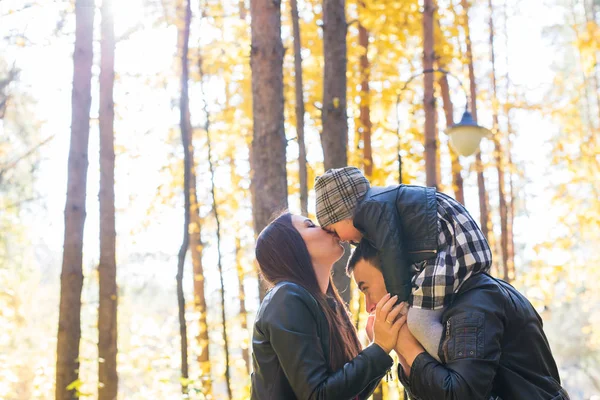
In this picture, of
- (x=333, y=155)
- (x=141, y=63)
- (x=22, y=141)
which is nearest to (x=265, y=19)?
(x=333, y=155)

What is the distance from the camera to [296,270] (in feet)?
8.61

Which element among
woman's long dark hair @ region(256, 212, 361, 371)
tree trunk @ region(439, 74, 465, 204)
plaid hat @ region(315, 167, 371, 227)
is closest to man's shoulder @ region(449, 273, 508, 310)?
woman's long dark hair @ region(256, 212, 361, 371)

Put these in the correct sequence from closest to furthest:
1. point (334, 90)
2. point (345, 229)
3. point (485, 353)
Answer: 1. point (485, 353)
2. point (345, 229)
3. point (334, 90)

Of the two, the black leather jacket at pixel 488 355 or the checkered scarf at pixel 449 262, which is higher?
the checkered scarf at pixel 449 262

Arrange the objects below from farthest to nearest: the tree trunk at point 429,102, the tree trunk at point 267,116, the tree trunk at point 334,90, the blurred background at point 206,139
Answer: the tree trunk at point 429,102 → the blurred background at point 206,139 → the tree trunk at point 334,90 → the tree trunk at point 267,116

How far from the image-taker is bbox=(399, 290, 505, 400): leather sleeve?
7.37ft

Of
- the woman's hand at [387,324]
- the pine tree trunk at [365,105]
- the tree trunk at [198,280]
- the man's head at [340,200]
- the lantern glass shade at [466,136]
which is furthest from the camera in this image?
the tree trunk at [198,280]

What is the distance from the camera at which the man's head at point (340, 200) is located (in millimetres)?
2814

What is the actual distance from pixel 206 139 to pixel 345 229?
10287mm

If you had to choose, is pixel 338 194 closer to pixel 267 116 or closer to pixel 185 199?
pixel 267 116

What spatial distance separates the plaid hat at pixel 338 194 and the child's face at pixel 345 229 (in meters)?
0.02

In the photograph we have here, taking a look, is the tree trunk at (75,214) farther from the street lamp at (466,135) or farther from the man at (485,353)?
the man at (485,353)

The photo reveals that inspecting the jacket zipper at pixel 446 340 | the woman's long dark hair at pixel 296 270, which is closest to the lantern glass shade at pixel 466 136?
the woman's long dark hair at pixel 296 270

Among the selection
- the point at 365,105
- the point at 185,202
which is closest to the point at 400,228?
the point at 185,202
